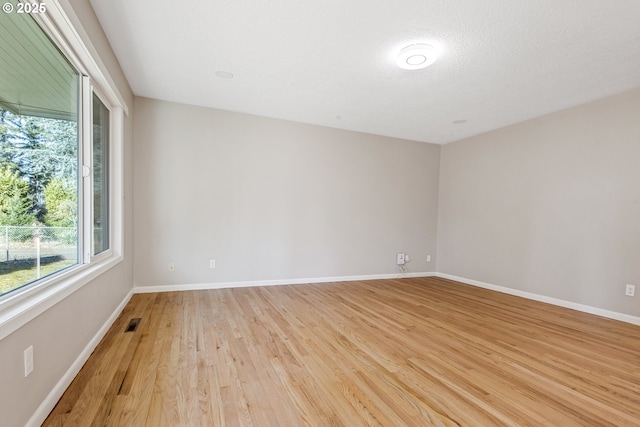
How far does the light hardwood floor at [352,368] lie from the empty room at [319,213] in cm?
2

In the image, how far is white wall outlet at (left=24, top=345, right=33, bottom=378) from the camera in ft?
4.09

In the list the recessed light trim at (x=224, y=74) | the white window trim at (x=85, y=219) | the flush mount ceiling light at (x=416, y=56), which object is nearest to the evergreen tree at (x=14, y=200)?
the white window trim at (x=85, y=219)

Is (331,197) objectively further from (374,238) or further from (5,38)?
(5,38)

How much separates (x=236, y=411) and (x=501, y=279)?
13.8 ft

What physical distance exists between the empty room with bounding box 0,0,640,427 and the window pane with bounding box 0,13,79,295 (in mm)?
16

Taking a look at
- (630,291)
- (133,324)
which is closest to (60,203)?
(133,324)

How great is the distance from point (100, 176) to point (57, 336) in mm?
1547

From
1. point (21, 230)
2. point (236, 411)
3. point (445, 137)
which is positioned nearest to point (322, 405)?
point (236, 411)

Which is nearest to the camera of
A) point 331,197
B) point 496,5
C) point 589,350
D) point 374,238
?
point 496,5

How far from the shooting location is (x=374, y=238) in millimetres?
4898

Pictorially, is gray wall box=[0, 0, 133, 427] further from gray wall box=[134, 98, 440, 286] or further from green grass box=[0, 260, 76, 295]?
gray wall box=[134, 98, 440, 286]

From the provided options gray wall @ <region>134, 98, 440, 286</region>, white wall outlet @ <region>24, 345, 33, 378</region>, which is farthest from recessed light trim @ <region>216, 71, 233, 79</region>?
white wall outlet @ <region>24, 345, 33, 378</region>

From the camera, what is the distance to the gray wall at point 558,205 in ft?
10.3

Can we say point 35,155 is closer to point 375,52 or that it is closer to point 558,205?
point 375,52
